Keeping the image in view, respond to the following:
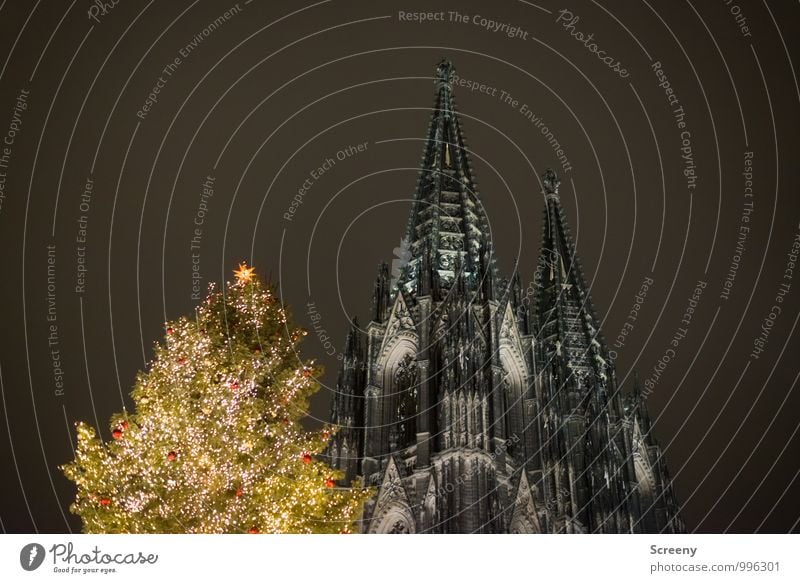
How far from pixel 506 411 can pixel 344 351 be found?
6449 mm

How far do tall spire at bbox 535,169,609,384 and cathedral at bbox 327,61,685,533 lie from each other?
0.15 m

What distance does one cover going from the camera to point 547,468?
31.6 metres

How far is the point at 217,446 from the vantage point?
1256cm

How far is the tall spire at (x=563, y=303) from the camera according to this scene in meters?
39.3

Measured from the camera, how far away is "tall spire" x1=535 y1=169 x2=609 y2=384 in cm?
3931

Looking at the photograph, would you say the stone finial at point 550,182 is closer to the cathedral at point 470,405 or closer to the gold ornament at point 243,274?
the cathedral at point 470,405

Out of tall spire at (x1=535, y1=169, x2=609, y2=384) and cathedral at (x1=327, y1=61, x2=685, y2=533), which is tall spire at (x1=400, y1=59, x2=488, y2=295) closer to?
cathedral at (x1=327, y1=61, x2=685, y2=533)

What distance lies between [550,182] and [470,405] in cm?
2326
